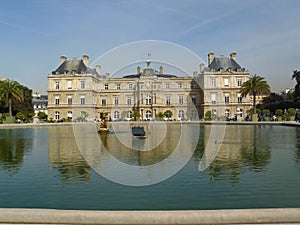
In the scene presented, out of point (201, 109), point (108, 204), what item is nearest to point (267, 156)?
point (108, 204)

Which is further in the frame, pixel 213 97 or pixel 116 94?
pixel 116 94

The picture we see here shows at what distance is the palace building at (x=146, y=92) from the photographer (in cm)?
6078

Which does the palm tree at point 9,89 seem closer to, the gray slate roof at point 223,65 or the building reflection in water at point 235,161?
the gray slate roof at point 223,65

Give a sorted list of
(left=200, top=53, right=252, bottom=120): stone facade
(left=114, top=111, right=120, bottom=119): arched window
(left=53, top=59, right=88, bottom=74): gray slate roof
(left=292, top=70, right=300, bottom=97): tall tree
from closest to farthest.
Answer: (left=292, top=70, right=300, bottom=97): tall tree < (left=114, top=111, right=120, bottom=119): arched window < (left=200, top=53, right=252, bottom=120): stone facade < (left=53, top=59, right=88, bottom=74): gray slate roof

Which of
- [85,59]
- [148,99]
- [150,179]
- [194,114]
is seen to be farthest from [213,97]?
[150,179]

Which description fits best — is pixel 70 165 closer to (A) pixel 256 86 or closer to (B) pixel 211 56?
Result: (A) pixel 256 86

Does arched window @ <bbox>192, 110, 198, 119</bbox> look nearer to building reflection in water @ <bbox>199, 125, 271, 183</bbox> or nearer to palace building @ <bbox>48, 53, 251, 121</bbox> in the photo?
palace building @ <bbox>48, 53, 251, 121</bbox>

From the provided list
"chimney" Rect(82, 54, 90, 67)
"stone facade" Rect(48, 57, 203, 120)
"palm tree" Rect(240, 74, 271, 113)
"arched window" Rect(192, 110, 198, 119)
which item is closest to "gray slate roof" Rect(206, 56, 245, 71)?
"stone facade" Rect(48, 57, 203, 120)

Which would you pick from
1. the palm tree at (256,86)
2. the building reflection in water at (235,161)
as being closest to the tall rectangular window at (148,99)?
the palm tree at (256,86)

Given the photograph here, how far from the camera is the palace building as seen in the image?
60.8 meters

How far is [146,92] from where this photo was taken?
63.6 meters

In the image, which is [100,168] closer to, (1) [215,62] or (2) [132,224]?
(2) [132,224]

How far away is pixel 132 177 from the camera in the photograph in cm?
868

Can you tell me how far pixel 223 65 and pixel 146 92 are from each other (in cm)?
1403
